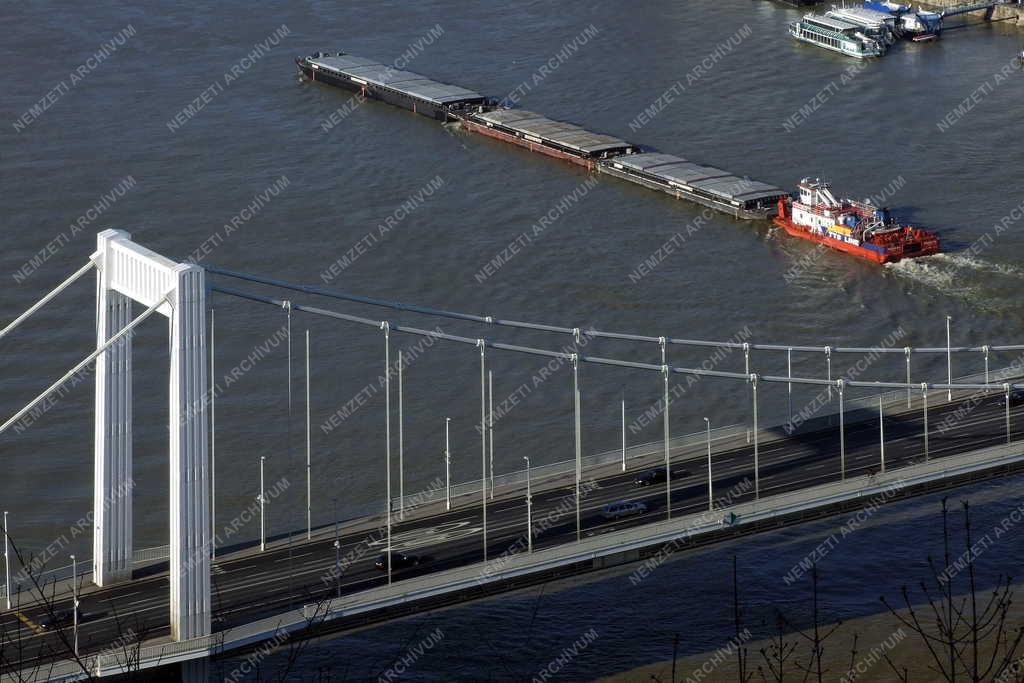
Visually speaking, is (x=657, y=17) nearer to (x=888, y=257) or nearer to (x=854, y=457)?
(x=888, y=257)

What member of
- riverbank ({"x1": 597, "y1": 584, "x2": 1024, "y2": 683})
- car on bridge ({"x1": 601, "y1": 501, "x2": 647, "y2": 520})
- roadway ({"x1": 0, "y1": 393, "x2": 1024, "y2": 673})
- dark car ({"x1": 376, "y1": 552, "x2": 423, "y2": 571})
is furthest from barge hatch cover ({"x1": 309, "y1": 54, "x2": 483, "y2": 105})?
riverbank ({"x1": 597, "y1": 584, "x2": 1024, "y2": 683})

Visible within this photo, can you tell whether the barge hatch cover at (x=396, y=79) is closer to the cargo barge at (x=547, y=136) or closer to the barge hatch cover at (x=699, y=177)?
the cargo barge at (x=547, y=136)

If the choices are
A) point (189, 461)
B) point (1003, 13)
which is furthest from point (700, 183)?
point (189, 461)

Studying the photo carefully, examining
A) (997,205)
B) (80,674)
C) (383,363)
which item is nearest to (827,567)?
(383,363)

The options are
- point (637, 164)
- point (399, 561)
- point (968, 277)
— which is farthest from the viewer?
point (637, 164)

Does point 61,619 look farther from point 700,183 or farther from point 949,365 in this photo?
point 700,183

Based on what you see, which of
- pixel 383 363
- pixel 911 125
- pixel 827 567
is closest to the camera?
pixel 827 567

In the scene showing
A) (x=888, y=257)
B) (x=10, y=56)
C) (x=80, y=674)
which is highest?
(x=10, y=56)
